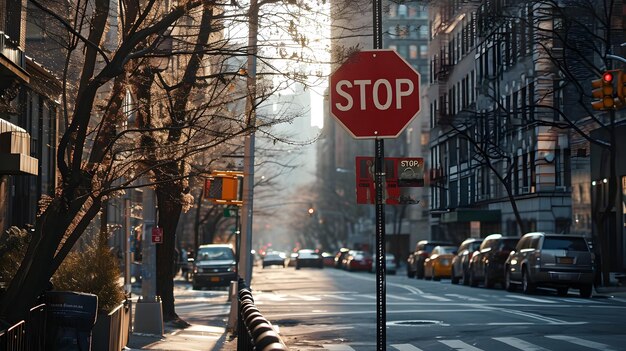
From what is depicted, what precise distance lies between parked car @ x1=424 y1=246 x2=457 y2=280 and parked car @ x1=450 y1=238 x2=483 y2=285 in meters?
4.57

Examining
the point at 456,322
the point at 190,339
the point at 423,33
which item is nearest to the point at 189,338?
the point at 190,339

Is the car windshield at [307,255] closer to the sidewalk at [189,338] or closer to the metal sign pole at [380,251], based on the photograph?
the sidewalk at [189,338]

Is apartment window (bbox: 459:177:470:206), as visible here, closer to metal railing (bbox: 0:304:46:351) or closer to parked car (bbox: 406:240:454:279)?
parked car (bbox: 406:240:454:279)

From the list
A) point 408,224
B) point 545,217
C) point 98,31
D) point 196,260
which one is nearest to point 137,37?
point 98,31

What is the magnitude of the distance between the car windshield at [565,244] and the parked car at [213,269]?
17419 millimetres

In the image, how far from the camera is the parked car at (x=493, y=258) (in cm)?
3991

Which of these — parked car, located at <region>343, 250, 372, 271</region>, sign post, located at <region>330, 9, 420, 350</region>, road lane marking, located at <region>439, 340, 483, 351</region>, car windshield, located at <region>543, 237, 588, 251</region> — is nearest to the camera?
sign post, located at <region>330, 9, 420, 350</region>

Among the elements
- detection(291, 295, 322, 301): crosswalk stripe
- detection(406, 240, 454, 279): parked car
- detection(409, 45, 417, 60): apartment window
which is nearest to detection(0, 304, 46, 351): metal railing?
detection(291, 295, 322, 301): crosswalk stripe

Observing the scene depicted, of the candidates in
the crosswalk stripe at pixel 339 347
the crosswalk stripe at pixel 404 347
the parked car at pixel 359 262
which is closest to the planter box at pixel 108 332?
the crosswalk stripe at pixel 339 347

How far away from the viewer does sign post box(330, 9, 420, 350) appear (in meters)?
10.0

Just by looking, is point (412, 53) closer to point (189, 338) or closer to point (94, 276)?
point (189, 338)

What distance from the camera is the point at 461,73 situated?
2977 inches

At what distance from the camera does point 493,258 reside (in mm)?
40219

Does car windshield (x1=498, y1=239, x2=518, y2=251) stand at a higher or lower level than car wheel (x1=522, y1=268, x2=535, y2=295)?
higher
